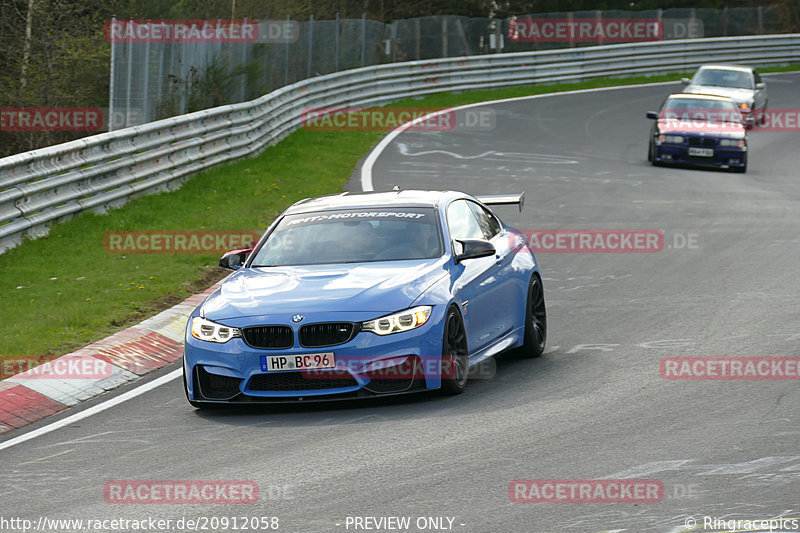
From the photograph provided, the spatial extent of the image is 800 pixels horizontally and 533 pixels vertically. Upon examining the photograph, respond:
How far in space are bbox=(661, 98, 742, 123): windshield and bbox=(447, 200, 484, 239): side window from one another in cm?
1656

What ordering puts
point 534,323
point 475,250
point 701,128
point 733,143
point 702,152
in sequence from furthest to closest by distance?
point 701,128 < point 702,152 < point 733,143 < point 534,323 < point 475,250

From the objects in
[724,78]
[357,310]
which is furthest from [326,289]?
[724,78]

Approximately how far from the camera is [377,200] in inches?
415

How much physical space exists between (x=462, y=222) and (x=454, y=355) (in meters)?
1.76

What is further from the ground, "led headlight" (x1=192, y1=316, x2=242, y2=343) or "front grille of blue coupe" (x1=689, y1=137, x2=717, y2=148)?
"led headlight" (x1=192, y1=316, x2=242, y2=343)

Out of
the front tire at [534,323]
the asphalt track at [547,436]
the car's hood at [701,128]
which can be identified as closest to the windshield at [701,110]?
the car's hood at [701,128]

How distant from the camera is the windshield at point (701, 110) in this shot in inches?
1032

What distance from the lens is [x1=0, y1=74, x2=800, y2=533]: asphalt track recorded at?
637cm

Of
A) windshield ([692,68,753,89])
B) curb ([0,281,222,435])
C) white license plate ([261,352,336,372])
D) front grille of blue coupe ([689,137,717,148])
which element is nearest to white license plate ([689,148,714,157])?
front grille of blue coupe ([689,137,717,148])

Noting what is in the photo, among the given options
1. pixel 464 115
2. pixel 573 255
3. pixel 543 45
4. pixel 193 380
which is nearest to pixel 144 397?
pixel 193 380

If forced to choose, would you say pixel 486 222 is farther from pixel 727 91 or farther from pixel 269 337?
pixel 727 91

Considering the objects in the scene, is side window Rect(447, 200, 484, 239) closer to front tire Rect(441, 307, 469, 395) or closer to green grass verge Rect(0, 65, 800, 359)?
front tire Rect(441, 307, 469, 395)

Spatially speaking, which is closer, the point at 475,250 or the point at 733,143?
the point at 475,250

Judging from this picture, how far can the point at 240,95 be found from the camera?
2573 cm
